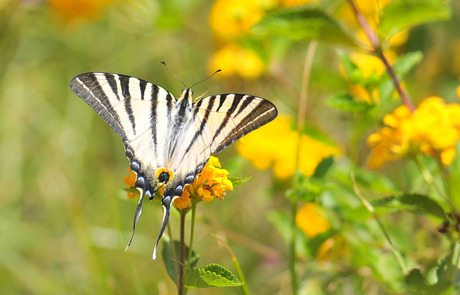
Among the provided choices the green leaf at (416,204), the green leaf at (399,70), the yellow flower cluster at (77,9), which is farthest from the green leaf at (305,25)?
Result: the yellow flower cluster at (77,9)

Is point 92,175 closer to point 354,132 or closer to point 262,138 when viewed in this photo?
point 262,138

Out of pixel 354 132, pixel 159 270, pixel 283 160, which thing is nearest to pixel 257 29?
pixel 354 132

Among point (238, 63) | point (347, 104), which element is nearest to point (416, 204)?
point (347, 104)

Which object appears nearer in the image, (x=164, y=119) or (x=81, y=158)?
Answer: (x=164, y=119)

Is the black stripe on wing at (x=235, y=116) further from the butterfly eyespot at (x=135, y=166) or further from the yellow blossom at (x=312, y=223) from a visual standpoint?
the yellow blossom at (x=312, y=223)

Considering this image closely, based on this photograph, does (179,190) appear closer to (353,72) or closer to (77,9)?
(353,72)

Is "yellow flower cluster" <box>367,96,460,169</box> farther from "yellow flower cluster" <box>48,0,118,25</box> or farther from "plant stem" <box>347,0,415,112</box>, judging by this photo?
"yellow flower cluster" <box>48,0,118,25</box>
